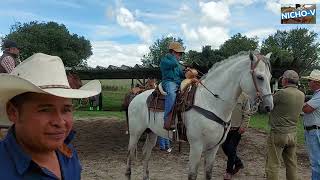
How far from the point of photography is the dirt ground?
27.9 ft

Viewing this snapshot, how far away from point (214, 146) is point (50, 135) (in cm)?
500

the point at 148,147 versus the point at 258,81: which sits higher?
the point at 258,81

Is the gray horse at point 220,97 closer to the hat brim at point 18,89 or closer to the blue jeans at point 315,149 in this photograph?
the blue jeans at point 315,149

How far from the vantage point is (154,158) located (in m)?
10.1

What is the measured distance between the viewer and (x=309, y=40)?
69688mm

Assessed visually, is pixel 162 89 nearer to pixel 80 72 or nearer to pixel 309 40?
pixel 80 72

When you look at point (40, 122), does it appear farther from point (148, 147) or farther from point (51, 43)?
point (51, 43)

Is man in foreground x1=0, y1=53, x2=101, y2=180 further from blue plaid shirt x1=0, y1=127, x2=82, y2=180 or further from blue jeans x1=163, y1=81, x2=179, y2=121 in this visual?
blue jeans x1=163, y1=81, x2=179, y2=121

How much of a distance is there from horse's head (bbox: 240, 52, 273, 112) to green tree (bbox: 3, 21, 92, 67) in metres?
51.5

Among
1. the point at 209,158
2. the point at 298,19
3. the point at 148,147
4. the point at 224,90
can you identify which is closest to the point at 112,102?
the point at 298,19

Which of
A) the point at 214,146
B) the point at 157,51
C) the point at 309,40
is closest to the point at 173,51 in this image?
the point at 214,146

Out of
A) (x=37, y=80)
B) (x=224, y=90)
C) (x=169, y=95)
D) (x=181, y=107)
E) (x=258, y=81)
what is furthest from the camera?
(x=169, y=95)

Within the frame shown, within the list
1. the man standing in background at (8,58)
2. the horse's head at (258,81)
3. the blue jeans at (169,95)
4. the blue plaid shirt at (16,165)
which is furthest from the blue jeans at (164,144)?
the blue plaid shirt at (16,165)

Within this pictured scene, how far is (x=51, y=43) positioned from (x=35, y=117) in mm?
62110
